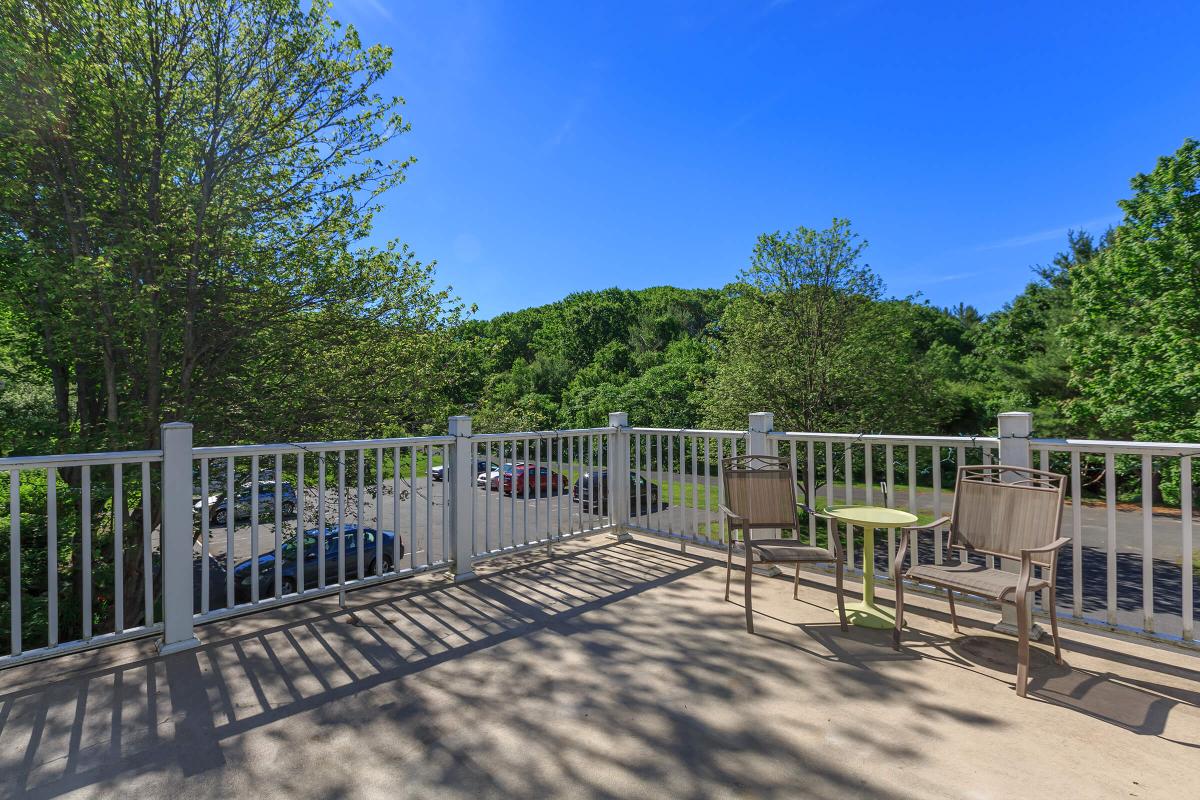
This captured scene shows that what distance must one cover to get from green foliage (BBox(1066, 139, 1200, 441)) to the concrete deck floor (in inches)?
374

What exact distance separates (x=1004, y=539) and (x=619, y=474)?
285 centimetres

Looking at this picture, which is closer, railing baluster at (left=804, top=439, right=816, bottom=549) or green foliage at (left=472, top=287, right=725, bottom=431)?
railing baluster at (left=804, top=439, right=816, bottom=549)

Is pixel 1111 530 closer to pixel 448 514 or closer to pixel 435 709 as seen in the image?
pixel 435 709

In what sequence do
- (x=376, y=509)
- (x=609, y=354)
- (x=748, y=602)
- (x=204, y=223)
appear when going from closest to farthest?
(x=748, y=602), (x=376, y=509), (x=204, y=223), (x=609, y=354)

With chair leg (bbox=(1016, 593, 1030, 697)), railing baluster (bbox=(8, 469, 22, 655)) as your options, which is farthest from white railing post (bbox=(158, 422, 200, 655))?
chair leg (bbox=(1016, 593, 1030, 697))

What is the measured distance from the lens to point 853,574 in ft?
11.6

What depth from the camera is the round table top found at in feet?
8.94

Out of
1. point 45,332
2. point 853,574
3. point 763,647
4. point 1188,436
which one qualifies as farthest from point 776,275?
point 45,332

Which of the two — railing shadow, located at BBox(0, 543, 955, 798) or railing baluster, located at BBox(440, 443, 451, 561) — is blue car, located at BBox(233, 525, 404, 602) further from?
railing shadow, located at BBox(0, 543, 955, 798)

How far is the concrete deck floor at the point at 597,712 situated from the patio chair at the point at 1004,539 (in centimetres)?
31

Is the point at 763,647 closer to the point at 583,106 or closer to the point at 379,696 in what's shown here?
the point at 379,696

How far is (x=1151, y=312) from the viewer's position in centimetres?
974

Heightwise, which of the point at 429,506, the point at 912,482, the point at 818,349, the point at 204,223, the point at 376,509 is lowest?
the point at 376,509

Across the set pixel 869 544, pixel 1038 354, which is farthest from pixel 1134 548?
pixel 869 544
